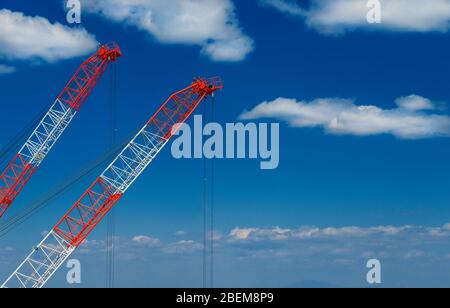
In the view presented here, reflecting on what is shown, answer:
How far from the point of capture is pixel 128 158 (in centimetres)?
10262

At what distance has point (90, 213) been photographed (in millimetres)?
101500
